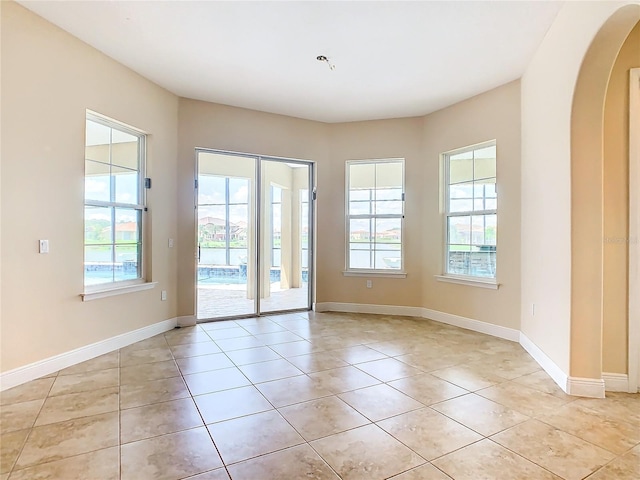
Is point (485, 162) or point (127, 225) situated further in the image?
point (485, 162)

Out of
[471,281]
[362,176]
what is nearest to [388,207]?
[362,176]

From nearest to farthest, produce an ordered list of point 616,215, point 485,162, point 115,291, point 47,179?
point 616,215
point 47,179
point 115,291
point 485,162

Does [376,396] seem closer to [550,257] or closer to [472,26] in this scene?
[550,257]

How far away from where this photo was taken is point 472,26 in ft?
10.0

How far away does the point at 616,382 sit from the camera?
2.78 metres

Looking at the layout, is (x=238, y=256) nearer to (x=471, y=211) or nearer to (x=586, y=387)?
(x=471, y=211)

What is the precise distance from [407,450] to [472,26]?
10.2 ft

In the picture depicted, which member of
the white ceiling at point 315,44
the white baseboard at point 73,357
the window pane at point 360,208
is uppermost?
the white ceiling at point 315,44

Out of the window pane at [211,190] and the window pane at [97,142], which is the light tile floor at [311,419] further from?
A: the window pane at [211,190]

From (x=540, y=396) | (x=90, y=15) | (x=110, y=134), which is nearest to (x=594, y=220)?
(x=540, y=396)

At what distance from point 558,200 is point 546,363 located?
1376 millimetres

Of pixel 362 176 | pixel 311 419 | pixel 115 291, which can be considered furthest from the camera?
pixel 362 176

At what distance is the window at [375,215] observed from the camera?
551 centimetres

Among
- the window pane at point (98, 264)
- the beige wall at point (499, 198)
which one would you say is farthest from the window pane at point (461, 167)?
the window pane at point (98, 264)
